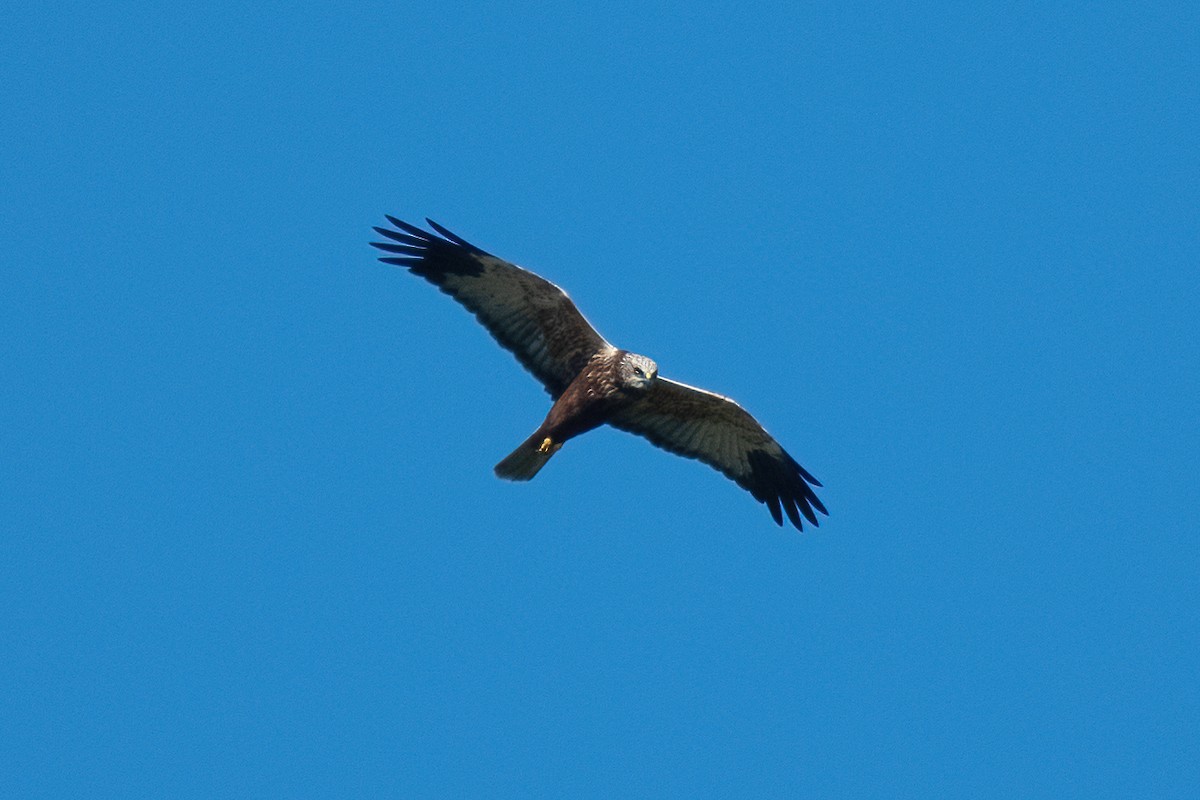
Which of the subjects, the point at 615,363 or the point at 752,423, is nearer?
the point at 615,363

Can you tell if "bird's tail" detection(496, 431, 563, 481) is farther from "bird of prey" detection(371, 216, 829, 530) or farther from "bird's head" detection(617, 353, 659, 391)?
"bird's head" detection(617, 353, 659, 391)

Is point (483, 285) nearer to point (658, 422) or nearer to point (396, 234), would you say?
point (396, 234)

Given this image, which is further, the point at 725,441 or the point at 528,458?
the point at 725,441

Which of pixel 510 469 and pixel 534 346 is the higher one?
pixel 534 346

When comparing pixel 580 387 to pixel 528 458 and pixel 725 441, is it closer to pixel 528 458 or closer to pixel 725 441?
pixel 528 458

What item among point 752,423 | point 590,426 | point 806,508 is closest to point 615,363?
point 590,426

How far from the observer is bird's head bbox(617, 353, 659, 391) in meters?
13.7

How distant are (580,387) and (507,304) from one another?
3.48 feet

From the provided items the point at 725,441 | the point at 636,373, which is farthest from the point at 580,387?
the point at 725,441

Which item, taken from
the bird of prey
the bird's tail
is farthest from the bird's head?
the bird's tail

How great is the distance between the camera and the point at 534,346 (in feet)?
47.4

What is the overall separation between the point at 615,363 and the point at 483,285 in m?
1.43

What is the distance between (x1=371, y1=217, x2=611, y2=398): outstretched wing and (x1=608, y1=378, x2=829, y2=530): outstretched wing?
719 millimetres

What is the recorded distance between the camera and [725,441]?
15.1 metres
